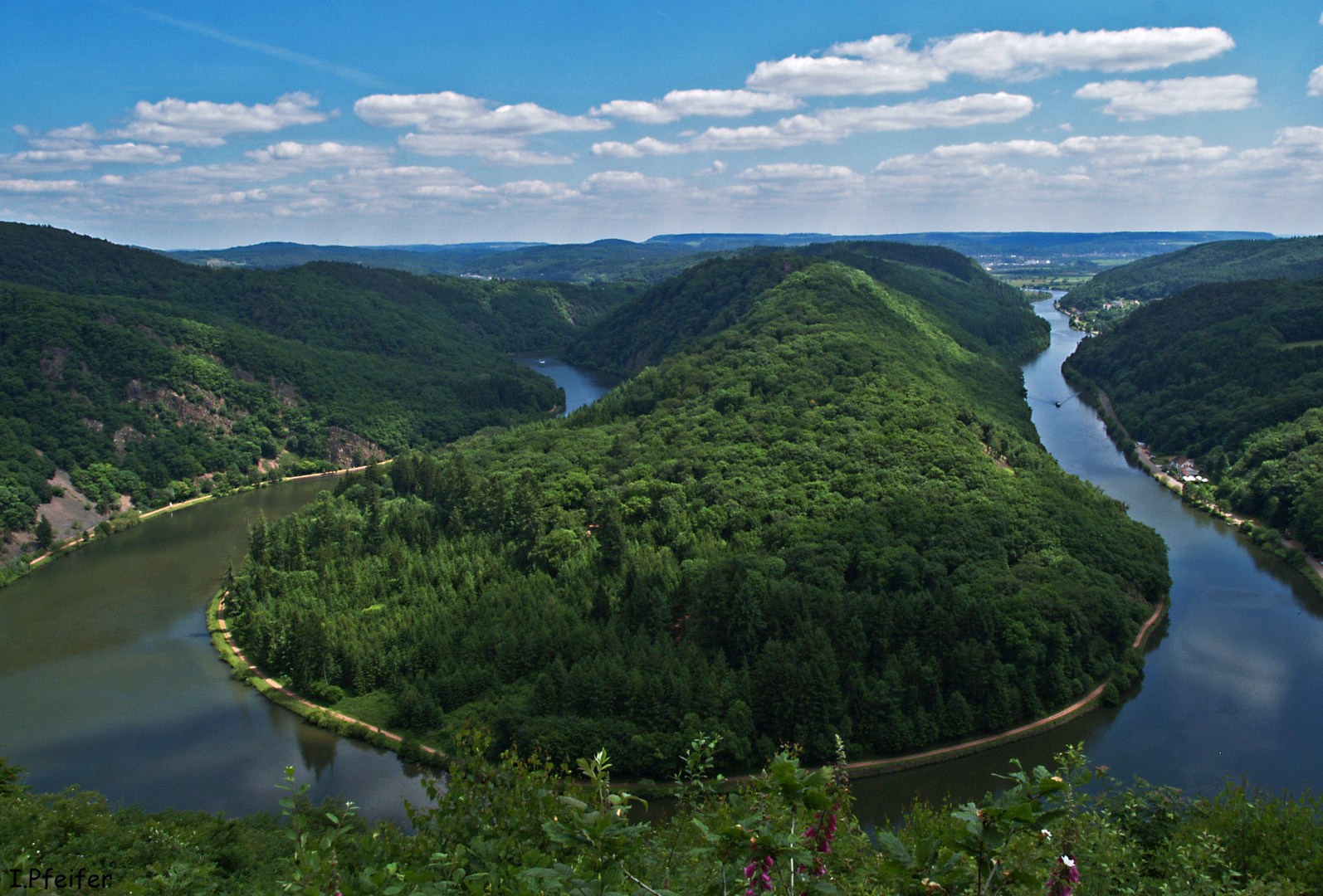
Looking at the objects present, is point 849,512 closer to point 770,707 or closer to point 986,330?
point 770,707

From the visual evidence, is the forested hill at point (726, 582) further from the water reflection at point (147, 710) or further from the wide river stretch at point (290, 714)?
the water reflection at point (147, 710)

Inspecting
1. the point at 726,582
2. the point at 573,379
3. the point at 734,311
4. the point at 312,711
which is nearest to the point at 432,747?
the point at 312,711

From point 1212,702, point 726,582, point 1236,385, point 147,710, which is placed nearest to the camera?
point 1212,702

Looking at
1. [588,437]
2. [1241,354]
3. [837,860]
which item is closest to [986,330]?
[1241,354]

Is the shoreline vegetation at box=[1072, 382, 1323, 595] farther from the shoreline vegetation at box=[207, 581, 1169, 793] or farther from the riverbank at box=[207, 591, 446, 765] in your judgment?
the riverbank at box=[207, 591, 446, 765]

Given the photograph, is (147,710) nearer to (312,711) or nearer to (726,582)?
(312,711)

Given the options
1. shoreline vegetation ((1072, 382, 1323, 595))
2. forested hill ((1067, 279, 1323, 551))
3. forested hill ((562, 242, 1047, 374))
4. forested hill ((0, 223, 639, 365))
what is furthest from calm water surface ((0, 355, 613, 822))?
forested hill ((0, 223, 639, 365))

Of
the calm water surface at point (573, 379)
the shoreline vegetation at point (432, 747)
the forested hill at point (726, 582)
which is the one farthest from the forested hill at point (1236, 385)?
the calm water surface at point (573, 379)
